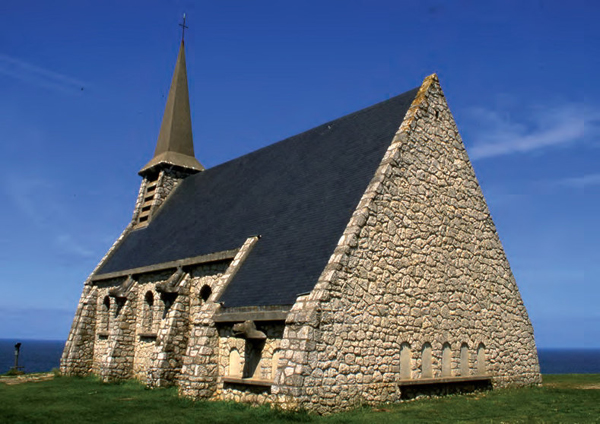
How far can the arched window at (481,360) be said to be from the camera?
16.0 meters

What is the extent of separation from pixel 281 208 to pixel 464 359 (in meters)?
6.82

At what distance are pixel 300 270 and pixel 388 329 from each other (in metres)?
2.52

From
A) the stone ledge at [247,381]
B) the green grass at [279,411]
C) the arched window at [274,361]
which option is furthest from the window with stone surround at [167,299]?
the arched window at [274,361]

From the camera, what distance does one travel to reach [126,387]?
1878cm

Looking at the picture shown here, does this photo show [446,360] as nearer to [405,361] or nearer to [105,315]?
[405,361]

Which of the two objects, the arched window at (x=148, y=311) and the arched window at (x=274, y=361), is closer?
the arched window at (x=274, y=361)

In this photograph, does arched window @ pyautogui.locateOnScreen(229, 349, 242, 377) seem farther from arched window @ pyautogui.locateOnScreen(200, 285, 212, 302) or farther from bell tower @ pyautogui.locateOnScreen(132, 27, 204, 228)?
bell tower @ pyautogui.locateOnScreen(132, 27, 204, 228)

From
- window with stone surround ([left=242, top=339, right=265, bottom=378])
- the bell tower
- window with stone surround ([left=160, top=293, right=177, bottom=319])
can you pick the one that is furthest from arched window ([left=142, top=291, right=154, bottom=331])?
window with stone surround ([left=242, top=339, right=265, bottom=378])

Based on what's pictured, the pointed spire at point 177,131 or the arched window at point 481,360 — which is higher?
the pointed spire at point 177,131

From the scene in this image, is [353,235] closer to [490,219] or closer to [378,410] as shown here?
[378,410]

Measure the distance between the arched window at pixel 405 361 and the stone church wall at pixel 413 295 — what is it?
0.04m

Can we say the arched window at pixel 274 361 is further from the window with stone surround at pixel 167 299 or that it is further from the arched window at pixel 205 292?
the window with stone surround at pixel 167 299

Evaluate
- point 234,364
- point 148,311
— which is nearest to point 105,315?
point 148,311

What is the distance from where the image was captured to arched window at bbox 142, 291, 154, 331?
21.3 metres
